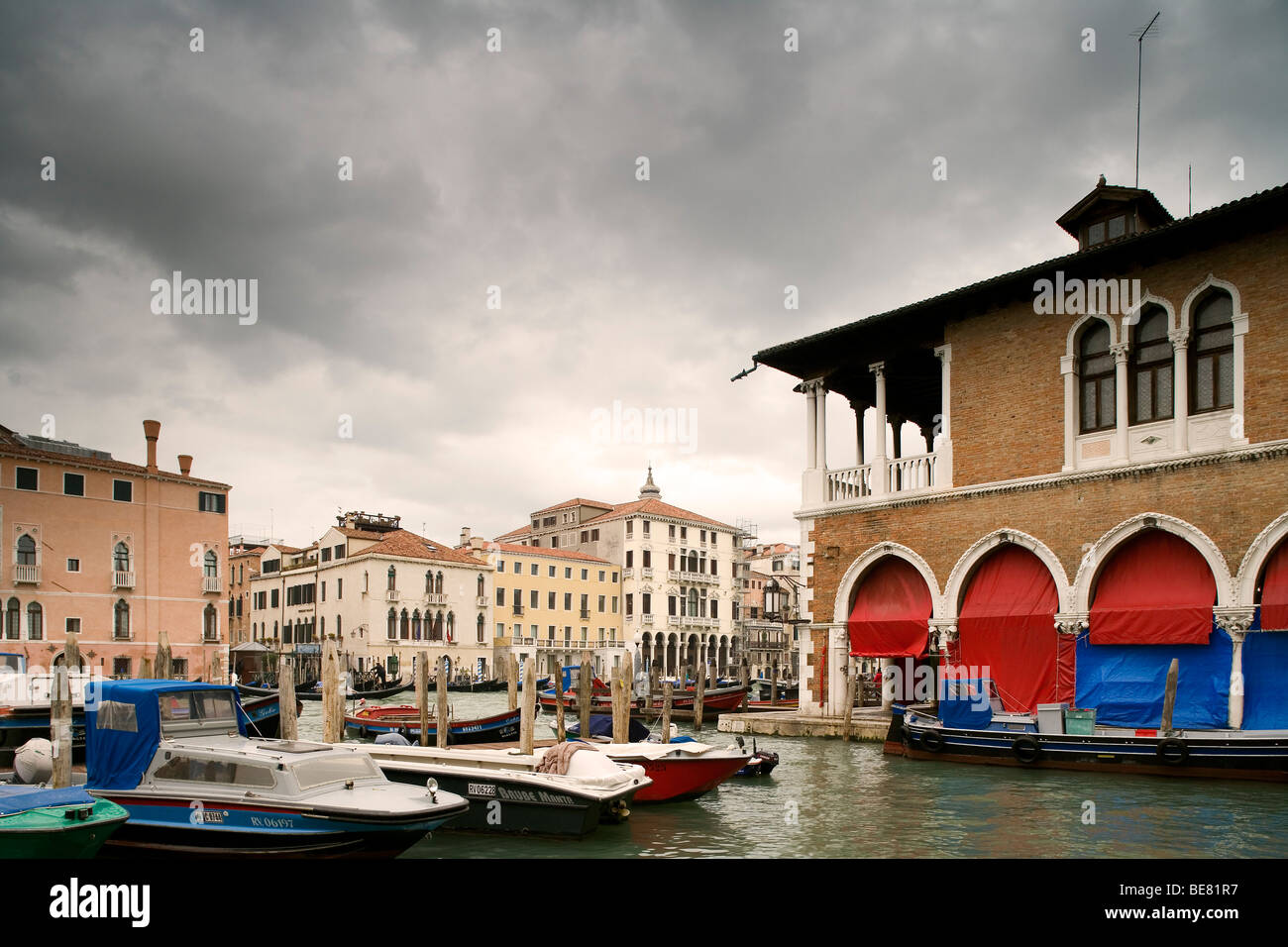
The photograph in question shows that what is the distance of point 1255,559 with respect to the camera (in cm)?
1423

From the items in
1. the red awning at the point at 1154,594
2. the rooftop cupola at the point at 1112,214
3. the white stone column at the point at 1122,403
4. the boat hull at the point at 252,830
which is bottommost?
the boat hull at the point at 252,830

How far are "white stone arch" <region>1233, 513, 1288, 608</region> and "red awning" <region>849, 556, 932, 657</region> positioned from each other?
5.11m

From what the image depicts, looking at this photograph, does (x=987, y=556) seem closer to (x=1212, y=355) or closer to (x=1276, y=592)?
(x=1276, y=592)

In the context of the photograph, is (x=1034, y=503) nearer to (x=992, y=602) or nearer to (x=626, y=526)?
(x=992, y=602)

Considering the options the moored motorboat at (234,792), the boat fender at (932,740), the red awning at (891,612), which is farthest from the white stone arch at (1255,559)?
the moored motorboat at (234,792)

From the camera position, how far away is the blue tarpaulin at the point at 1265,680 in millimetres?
14023

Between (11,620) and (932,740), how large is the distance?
2942cm

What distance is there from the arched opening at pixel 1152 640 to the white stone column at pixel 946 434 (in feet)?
10.1

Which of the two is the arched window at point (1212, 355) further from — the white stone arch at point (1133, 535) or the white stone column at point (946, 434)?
the white stone column at point (946, 434)

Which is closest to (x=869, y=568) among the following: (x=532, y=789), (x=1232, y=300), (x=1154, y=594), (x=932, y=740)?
(x=932, y=740)

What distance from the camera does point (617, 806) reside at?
1119 cm

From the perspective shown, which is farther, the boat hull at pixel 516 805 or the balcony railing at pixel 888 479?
the balcony railing at pixel 888 479
